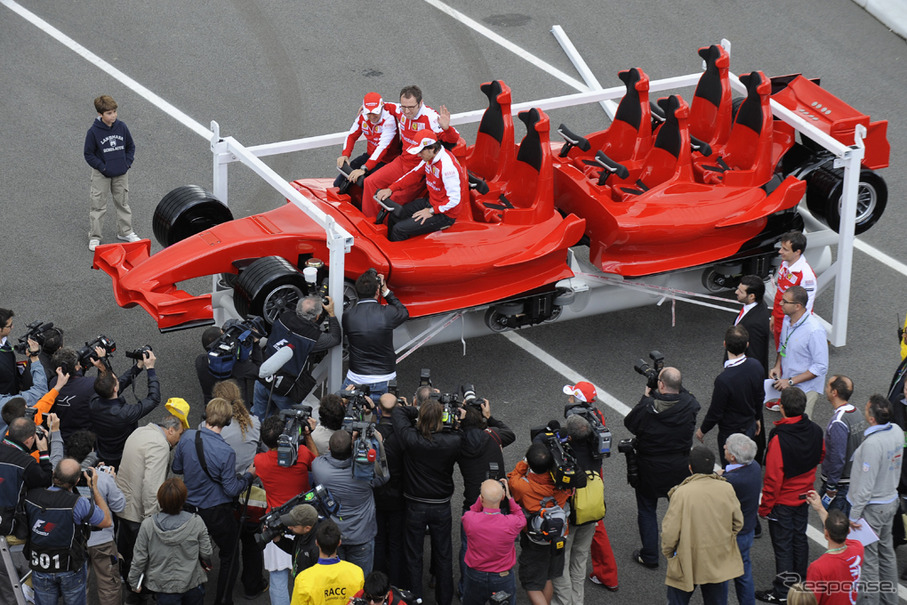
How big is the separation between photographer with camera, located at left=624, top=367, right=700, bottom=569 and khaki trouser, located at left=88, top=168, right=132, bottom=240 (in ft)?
20.8

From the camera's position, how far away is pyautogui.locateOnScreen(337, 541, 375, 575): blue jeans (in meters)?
8.12

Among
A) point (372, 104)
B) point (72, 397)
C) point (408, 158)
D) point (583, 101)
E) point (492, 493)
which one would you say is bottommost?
point (492, 493)

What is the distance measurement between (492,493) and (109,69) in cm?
1017

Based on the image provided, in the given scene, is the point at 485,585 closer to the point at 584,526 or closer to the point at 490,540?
the point at 490,540

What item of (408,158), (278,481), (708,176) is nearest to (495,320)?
(408,158)

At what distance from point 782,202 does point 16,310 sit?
23.7ft

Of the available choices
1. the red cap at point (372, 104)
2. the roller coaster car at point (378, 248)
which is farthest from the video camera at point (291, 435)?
the red cap at point (372, 104)

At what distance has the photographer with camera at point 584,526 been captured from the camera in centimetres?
819

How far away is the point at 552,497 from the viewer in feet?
26.4

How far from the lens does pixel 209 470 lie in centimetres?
818

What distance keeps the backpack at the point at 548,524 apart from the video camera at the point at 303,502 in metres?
1.27

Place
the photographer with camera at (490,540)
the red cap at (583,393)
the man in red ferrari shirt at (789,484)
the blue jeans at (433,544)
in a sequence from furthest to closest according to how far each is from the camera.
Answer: the red cap at (583,393) < the man in red ferrari shirt at (789,484) < the blue jeans at (433,544) < the photographer with camera at (490,540)

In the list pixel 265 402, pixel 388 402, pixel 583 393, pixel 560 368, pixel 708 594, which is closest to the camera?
pixel 708 594

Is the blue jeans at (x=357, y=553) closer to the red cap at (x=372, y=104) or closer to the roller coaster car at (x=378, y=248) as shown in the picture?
the roller coaster car at (x=378, y=248)
